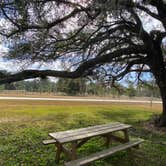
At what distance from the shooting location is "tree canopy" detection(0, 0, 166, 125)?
263 inches

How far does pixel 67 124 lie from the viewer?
954 cm

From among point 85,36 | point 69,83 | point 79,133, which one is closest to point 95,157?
point 79,133

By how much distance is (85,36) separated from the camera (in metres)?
8.98

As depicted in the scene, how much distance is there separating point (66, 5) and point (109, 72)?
14.4 ft

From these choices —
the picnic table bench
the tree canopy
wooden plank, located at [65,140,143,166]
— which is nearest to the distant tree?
the tree canopy

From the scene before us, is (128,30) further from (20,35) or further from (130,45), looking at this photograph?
(20,35)

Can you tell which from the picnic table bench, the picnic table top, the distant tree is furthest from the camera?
the distant tree

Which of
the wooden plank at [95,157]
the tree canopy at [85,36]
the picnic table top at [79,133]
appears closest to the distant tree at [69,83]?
the tree canopy at [85,36]

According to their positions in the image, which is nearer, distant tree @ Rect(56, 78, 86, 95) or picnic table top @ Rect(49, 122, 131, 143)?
picnic table top @ Rect(49, 122, 131, 143)

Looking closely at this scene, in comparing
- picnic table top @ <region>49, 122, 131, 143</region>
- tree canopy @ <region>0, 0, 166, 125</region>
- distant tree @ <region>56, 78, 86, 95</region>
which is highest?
tree canopy @ <region>0, 0, 166, 125</region>

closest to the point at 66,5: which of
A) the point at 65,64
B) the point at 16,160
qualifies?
the point at 65,64

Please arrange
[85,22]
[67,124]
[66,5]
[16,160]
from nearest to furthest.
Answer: [16,160] < [66,5] < [85,22] < [67,124]

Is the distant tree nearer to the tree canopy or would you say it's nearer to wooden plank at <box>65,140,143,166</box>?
the tree canopy

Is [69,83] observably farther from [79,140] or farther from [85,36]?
[79,140]
